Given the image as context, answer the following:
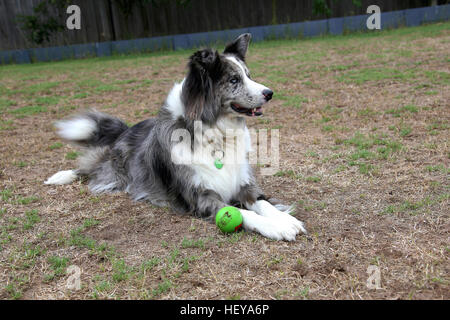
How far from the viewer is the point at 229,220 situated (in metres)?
3.38

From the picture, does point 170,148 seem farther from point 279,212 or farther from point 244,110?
point 279,212

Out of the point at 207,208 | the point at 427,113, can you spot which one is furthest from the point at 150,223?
the point at 427,113

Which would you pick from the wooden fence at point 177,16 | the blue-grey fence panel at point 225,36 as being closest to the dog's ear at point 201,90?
the blue-grey fence panel at point 225,36

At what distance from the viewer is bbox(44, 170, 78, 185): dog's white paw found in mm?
4832

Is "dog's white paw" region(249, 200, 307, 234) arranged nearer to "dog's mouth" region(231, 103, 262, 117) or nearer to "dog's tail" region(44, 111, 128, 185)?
"dog's mouth" region(231, 103, 262, 117)

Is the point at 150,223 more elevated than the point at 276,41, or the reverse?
the point at 276,41

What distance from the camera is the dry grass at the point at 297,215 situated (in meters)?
2.71

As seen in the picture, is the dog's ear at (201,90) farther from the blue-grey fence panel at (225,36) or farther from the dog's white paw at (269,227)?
the blue-grey fence panel at (225,36)

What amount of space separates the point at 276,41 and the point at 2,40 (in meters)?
9.57

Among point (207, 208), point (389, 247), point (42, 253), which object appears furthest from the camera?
point (207, 208)

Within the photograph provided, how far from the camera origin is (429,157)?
4.64 m

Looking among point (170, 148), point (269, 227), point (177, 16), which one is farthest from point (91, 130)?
point (177, 16)
